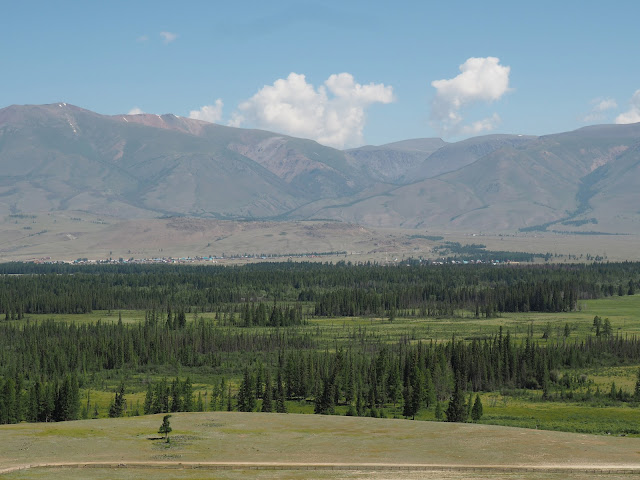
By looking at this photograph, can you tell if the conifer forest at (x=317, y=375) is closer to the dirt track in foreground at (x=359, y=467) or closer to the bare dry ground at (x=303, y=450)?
the bare dry ground at (x=303, y=450)

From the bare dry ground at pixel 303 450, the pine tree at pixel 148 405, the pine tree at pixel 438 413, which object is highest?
the bare dry ground at pixel 303 450

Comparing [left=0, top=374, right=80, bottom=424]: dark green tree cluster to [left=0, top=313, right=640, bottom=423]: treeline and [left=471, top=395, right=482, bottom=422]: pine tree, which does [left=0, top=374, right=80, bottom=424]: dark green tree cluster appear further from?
[left=471, top=395, right=482, bottom=422]: pine tree

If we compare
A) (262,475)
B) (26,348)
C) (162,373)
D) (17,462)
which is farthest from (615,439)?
(26,348)

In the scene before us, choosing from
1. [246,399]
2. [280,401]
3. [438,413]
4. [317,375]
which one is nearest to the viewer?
[438,413]

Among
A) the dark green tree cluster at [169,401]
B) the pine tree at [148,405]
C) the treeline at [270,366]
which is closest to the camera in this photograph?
the dark green tree cluster at [169,401]

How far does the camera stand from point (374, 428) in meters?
91.1

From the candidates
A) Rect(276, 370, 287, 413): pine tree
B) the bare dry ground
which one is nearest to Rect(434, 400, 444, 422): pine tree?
the bare dry ground

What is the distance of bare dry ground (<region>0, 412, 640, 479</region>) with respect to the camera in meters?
71.9

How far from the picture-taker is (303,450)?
79938 millimetres

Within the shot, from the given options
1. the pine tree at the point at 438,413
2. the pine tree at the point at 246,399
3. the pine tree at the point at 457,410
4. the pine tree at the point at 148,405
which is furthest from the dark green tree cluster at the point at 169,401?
the pine tree at the point at 457,410

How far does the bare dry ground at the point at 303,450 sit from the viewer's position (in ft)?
236

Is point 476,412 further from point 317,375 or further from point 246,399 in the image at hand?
point 317,375

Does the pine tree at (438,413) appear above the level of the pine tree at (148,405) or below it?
below

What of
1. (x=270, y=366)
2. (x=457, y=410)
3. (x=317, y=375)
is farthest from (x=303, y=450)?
(x=270, y=366)
